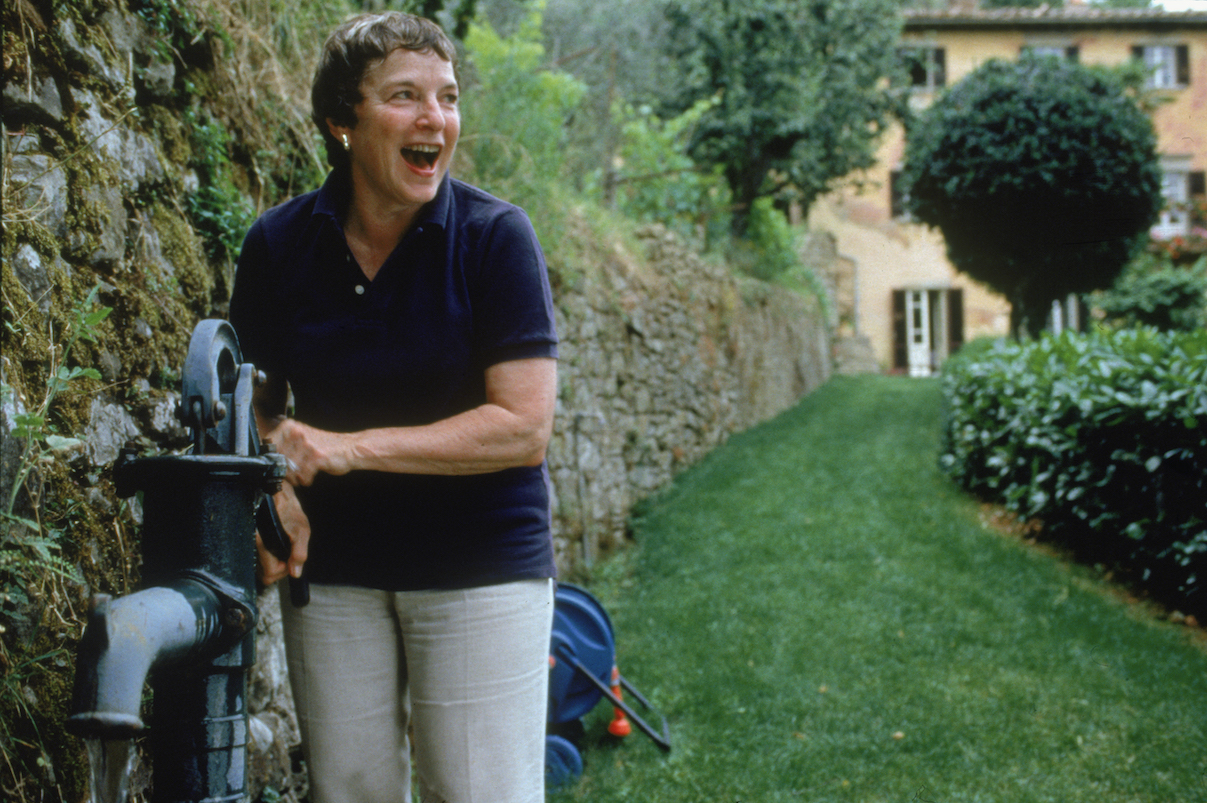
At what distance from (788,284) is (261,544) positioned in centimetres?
1224

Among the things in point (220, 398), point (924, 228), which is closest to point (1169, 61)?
point (924, 228)

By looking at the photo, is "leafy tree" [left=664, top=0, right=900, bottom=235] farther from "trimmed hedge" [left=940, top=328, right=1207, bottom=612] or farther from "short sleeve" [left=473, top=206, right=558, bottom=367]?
"short sleeve" [left=473, top=206, right=558, bottom=367]

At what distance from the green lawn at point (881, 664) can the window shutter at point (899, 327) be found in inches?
506

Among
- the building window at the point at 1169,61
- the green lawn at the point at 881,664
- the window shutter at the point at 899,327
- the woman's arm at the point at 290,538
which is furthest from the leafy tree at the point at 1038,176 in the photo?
the building window at the point at 1169,61

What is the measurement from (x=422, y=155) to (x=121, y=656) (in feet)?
2.98

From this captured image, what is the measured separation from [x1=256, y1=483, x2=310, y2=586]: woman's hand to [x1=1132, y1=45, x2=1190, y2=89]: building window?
23.1 metres

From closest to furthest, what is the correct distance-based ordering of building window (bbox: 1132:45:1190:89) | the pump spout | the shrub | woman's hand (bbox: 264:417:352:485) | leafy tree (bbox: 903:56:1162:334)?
the pump spout → woman's hand (bbox: 264:417:352:485) → leafy tree (bbox: 903:56:1162:334) → the shrub → building window (bbox: 1132:45:1190:89)

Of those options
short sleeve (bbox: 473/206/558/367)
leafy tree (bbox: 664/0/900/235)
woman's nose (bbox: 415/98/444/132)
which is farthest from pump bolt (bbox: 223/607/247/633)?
leafy tree (bbox: 664/0/900/235)

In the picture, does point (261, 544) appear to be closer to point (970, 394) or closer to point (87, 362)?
point (87, 362)

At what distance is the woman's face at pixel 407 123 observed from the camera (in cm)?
149

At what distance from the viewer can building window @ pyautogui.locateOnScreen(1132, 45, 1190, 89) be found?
1969cm

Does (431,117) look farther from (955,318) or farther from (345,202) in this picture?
(955,318)

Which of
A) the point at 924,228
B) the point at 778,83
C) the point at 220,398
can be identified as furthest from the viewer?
the point at 924,228

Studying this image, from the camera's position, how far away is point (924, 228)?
19.4m
